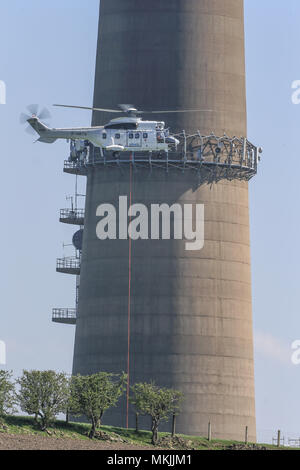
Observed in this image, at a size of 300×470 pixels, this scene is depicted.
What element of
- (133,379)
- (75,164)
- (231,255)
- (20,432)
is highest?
(75,164)

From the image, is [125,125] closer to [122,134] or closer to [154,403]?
[122,134]

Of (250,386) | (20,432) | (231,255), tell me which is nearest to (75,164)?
(231,255)

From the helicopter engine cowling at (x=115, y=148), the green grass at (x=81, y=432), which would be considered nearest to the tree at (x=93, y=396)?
the green grass at (x=81, y=432)

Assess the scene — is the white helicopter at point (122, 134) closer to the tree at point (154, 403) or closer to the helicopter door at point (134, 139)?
the helicopter door at point (134, 139)

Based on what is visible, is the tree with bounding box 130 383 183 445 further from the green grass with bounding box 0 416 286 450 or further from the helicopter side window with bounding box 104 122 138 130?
the helicopter side window with bounding box 104 122 138 130

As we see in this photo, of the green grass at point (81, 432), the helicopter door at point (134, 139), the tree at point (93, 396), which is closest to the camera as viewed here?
the green grass at point (81, 432)

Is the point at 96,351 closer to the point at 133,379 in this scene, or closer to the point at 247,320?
the point at 133,379
